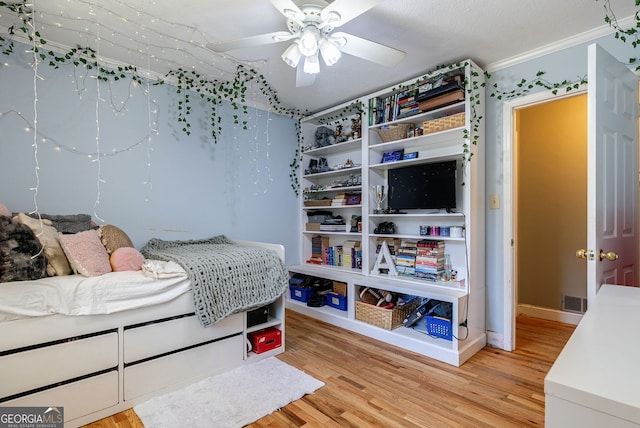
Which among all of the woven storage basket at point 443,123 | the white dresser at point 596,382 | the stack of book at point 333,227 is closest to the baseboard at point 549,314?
the stack of book at point 333,227

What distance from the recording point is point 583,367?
2.10 ft

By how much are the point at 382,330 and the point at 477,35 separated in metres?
2.43

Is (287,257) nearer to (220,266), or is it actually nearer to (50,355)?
(220,266)

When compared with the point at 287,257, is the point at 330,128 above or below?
above

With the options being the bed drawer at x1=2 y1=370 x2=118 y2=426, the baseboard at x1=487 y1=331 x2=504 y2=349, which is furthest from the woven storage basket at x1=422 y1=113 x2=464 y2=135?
the bed drawer at x1=2 y1=370 x2=118 y2=426

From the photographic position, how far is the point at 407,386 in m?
2.05

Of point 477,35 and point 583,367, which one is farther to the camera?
point 477,35

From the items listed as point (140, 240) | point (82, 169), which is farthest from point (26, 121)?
point (140, 240)

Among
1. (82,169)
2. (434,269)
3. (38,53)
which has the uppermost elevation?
(38,53)

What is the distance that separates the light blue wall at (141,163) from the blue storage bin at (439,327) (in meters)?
1.87

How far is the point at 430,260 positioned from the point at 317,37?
80.1 inches

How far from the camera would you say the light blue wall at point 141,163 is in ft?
7.38

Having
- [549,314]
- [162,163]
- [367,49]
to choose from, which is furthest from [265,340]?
[549,314]

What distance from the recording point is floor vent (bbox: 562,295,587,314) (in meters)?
3.11
